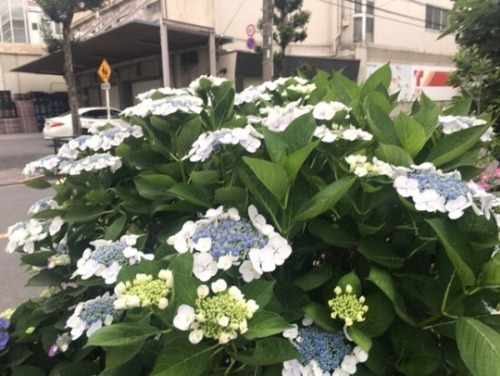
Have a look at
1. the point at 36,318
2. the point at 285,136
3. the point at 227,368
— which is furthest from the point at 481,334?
the point at 36,318

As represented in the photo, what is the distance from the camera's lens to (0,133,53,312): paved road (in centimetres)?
427

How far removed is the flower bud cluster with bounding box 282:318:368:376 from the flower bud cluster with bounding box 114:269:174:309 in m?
0.27

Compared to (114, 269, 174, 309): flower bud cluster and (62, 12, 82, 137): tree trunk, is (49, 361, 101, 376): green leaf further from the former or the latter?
(62, 12, 82, 137): tree trunk

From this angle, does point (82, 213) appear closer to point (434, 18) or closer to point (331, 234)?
point (331, 234)

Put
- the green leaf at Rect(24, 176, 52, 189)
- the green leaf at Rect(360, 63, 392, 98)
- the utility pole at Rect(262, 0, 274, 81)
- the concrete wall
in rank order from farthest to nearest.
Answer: the concrete wall
the utility pole at Rect(262, 0, 274, 81)
the green leaf at Rect(24, 176, 52, 189)
the green leaf at Rect(360, 63, 392, 98)

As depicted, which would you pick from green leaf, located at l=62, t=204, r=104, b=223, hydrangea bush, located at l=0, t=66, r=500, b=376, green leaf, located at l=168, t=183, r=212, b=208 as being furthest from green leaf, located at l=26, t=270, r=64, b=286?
green leaf, located at l=168, t=183, r=212, b=208

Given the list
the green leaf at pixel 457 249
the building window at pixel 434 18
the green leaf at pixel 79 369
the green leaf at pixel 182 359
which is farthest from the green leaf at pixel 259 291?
the building window at pixel 434 18

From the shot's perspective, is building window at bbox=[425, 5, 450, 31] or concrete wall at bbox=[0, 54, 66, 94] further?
concrete wall at bbox=[0, 54, 66, 94]

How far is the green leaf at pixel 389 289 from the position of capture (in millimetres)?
937

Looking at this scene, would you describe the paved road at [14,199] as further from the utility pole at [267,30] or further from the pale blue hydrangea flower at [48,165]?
the utility pole at [267,30]

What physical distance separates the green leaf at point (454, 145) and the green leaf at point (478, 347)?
1.34 feet

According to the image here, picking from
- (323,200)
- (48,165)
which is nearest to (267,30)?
(48,165)

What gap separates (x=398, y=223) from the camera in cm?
111

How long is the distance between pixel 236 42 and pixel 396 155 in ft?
57.4
